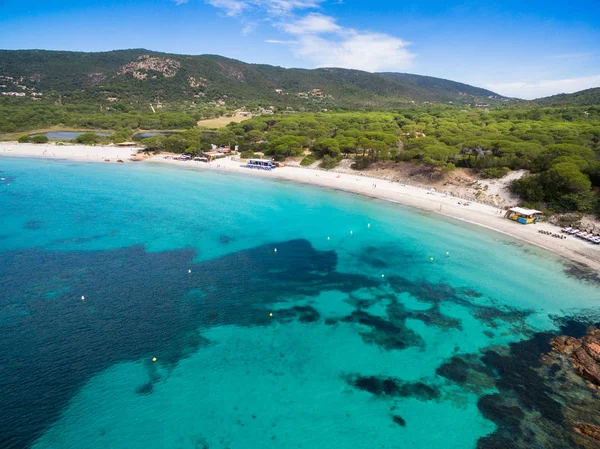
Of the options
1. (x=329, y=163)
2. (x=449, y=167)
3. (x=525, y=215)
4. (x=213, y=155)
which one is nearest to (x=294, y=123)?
(x=213, y=155)

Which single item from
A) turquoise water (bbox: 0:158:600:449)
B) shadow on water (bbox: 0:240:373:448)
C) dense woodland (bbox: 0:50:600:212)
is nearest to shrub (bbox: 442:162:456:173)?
dense woodland (bbox: 0:50:600:212)

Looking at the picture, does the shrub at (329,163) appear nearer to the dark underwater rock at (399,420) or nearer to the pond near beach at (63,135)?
the dark underwater rock at (399,420)

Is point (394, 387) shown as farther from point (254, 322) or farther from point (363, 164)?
point (363, 164)

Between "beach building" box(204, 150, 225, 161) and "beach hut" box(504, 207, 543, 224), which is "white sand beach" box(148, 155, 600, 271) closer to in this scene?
"beach hut" box(504, 207, 543, 224)

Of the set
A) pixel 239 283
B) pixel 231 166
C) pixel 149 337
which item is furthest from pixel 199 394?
pixel 231 166

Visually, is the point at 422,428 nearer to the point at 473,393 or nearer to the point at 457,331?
the point at 473,393

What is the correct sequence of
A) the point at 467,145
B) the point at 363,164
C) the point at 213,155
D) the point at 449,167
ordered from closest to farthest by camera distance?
the point at 449,167 < the point at 467,145 < the point at 363,164 < the point at 213,155

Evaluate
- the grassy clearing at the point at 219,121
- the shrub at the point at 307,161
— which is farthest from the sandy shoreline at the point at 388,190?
the grassy clearing at the point at 219,121
